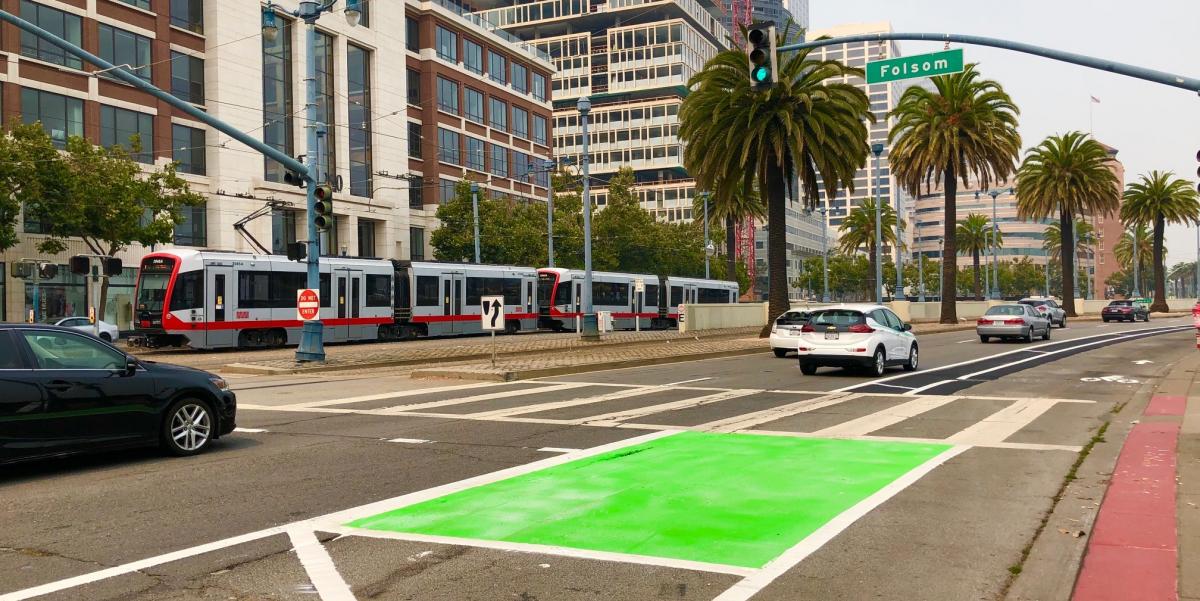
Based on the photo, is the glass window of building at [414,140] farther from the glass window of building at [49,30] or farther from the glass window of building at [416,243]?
the glass window of building at [49,30]

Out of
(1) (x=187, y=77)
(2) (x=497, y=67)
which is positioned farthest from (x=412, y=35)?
(1) (x=187, y=77)

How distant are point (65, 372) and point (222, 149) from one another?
132ft

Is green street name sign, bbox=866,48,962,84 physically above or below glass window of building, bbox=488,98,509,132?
below

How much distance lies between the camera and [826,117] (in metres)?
32.8

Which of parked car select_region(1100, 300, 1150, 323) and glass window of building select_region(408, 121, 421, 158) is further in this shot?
glass window of building select_region(408, 121, 421, 158)

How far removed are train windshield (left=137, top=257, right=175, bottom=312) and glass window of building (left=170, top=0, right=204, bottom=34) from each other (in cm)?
2011

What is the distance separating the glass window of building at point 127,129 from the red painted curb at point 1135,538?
40696mm

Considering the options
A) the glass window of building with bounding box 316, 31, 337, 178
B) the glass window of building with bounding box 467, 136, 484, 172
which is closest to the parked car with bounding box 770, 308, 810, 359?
the glass window of building with bounding box 316, 31, 337, 178

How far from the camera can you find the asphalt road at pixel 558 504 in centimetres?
525

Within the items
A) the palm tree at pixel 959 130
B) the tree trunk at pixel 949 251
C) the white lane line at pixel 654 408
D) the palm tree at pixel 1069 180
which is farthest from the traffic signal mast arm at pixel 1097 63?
the palm tree at pixel 1069 180

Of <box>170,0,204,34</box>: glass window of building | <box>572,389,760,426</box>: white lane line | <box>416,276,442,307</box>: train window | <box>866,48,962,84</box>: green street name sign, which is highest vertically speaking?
<box>170,0,204,34</box>: glass window of building

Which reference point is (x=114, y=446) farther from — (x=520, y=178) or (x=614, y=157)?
(x=614, y=157)

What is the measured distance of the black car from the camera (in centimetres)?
793

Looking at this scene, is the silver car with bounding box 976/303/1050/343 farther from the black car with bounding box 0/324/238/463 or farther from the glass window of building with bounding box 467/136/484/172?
the glass window of building with bounding box 467/136/484/172
